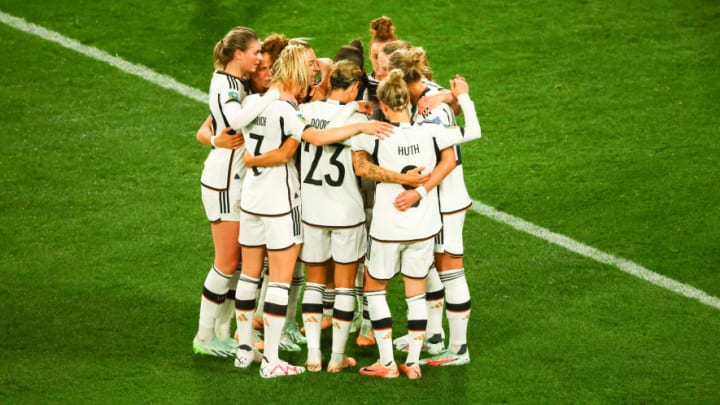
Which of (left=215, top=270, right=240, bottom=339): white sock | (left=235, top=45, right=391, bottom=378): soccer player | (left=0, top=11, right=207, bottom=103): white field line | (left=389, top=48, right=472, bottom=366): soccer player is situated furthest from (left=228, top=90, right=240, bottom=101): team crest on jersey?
(left=0, top=11, right=207, bottom=103): white field line

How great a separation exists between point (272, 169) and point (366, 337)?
56.8 inches

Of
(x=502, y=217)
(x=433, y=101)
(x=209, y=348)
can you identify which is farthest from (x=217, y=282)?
(x=502, y=217)

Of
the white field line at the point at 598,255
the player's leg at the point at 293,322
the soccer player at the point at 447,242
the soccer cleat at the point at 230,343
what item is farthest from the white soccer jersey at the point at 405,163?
the white field line at the point at 598,255

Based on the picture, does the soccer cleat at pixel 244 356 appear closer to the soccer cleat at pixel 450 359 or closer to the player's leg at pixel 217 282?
the player's leg at pixel 217 282

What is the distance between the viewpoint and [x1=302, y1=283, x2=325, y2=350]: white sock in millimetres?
6691

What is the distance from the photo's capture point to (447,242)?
6754 mm

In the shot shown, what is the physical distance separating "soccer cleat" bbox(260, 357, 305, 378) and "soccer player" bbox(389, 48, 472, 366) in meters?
0.86

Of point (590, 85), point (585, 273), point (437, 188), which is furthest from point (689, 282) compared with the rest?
point (590, 85)

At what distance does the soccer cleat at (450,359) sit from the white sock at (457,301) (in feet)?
0.30

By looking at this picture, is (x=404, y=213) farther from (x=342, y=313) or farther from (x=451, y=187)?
(x=342, y=313)

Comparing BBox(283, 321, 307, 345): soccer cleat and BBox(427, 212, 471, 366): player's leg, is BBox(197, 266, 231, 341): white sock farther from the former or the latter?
BBox(427, 212, 471, 366): player's leg

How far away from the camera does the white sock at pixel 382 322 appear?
652 centimetres

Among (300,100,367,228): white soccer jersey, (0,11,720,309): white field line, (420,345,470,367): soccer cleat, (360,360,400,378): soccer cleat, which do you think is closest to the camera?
(300,100,367,228): white soccer jersey

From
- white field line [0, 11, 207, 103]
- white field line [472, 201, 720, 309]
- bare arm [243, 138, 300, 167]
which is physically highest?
bare arm [243, 138, 300, 167]
